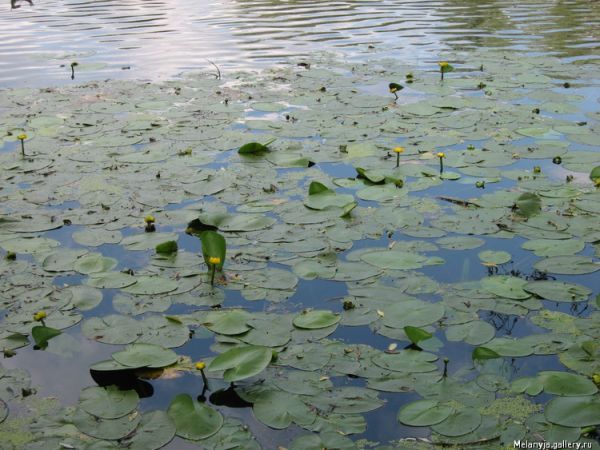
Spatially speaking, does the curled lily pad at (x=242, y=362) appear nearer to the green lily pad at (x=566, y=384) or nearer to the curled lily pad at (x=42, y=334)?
the curled lily pad at (x=42, y=334)

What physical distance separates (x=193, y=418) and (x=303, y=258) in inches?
A: 40.9

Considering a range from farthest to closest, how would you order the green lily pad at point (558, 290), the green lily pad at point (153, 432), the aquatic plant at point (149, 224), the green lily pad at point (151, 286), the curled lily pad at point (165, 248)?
the aquatic plant at point (149, 224)
the curled lily pad at point (165, 248)
the green lily pad at point (151, 286)
the green lily pad at point (558, 290)
the green lily pad at point (153, 432)

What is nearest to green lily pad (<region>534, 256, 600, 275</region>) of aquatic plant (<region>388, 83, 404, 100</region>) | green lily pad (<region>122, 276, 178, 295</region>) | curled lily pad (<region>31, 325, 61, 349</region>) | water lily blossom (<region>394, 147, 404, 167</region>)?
water lily blossom (<region>394, 147, 404, 167</region>)

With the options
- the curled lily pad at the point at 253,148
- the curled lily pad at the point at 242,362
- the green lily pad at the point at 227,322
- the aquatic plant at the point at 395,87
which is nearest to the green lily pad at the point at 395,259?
the green lily pad at the point at 227,322

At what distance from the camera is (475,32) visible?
25.3ft

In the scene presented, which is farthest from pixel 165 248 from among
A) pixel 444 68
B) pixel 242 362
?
pixel 444 68

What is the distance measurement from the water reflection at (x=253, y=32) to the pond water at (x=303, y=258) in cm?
64

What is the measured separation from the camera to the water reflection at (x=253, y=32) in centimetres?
665

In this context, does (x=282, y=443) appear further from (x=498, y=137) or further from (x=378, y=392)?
(x=498, y=137)

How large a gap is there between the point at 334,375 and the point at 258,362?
24 cm

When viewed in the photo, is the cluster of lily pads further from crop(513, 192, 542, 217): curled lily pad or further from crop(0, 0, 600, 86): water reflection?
crop(0, 0, 600, 86): water reflection

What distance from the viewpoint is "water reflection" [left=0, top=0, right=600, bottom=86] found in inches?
262

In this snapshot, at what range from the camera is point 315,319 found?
8.30ft

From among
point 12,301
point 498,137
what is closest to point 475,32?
point 498,137
